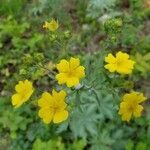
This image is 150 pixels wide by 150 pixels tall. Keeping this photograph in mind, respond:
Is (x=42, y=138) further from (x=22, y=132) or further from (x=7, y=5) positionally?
(x=7, y=5)

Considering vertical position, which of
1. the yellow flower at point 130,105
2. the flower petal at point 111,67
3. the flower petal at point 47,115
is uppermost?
the flower petal at point 111,67

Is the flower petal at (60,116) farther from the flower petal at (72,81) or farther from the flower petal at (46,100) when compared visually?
the flower petal at (72,81)

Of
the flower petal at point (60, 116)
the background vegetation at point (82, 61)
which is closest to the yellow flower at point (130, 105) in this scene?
the background vegetation at point (82, 61)

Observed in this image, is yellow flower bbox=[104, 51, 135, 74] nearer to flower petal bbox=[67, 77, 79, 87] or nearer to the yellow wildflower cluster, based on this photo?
the yellow wildflower cluster

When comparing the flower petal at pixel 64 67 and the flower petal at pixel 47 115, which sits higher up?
the flower petal at pixel 64 67

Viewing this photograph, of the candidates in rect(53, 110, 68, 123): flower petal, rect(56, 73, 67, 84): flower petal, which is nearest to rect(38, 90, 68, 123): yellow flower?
rect(53, 110, 68, 123): flower petal

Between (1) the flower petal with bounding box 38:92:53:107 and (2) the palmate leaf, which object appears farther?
(2) the palmate leaf

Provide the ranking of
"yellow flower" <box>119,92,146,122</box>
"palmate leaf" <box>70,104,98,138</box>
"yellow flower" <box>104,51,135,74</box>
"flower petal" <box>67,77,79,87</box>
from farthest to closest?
"palmate leaf" <box>70,104,98,138</box> < "yellow flower" <box>119,92,146,122</box> < "yellow flower" <box>104,51,135,74</box> < "flower petal" <box>67,77,79,87</box>
